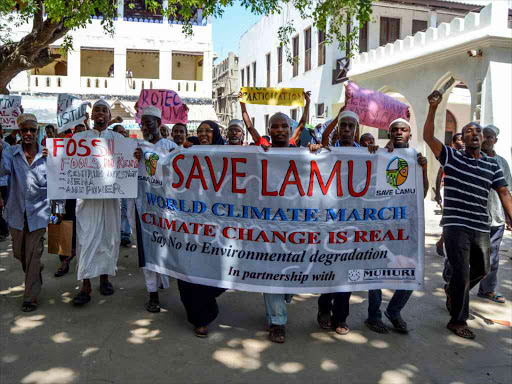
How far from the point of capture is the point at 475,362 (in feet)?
12.5

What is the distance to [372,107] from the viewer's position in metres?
7.35

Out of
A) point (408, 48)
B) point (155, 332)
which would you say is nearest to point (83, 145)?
point (155, 332)

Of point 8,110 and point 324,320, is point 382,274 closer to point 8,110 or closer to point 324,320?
point 324,320

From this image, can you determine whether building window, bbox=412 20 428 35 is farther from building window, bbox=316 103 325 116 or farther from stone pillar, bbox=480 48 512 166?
stone pillar, bbox=480 48 512 166

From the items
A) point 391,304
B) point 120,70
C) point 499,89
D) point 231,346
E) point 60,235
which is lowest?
point 231,346

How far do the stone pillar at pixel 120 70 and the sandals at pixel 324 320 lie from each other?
2194cm

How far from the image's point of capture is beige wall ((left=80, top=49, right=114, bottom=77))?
2515cm

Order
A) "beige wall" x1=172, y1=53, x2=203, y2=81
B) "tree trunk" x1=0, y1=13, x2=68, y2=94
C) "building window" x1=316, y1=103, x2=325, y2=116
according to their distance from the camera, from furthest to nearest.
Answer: "beige wall" x1=172, y1=53, x2=203, y2=81 < "building window" x1=316, y1=103, x2=325, y2=116 < "tree trunk" x1=0, y1=13, x2=68, y2=94

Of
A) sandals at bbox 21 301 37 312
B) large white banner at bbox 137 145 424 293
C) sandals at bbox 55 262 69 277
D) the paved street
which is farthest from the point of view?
sandals at bbox 55 262 69 277

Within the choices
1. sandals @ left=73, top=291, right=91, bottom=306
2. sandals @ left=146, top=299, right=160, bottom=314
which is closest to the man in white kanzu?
sandals @ left=73, top=291, right=91, bottom=306

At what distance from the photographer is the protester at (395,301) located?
4.26 m

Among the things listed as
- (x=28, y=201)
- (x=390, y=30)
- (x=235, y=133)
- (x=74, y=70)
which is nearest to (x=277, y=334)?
(x=235, y=133)

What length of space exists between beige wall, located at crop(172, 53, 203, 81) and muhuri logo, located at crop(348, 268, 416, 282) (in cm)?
2355

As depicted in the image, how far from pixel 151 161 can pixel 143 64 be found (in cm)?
2303
